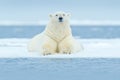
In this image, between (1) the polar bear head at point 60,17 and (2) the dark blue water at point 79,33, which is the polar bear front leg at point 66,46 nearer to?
(1) the polar bear head at point 60,17

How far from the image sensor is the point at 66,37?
1002 centimetres

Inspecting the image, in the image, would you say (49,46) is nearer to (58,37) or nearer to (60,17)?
(58,37)

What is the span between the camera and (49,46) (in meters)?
9.73

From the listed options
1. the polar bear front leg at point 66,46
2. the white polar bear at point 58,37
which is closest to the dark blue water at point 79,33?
the white polar bear at point 58,37

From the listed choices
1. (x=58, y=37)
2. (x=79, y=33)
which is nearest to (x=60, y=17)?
(x=58, y=37)
